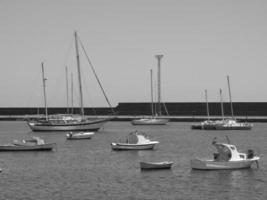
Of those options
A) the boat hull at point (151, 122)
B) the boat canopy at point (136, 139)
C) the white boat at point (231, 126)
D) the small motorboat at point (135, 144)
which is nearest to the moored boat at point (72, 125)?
the white boat at point (231, 126)

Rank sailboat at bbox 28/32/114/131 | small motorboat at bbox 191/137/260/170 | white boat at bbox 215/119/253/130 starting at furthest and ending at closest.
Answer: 1. white boat at bbox 215/119/253/130
2. sailboat at bbox 28/32/114/131
3. small motorboat at bbox 191/137/260/170

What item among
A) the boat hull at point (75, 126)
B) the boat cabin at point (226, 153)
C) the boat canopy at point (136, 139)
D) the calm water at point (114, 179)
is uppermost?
the boat hull at point (75, 126)

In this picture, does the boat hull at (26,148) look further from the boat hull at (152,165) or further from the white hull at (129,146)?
the boat hull at (152,165)

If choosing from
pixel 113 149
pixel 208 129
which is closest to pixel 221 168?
pixel 113 149

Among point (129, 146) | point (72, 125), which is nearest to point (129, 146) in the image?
point (129, 146)

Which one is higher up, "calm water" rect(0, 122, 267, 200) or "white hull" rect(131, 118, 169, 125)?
"white hull" rect(131, 118, 169, 125)

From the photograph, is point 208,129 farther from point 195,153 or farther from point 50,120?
point 195,153

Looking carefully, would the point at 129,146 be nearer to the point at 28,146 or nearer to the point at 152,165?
the point at 28,146

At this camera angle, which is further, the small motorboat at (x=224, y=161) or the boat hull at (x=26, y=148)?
the boat hull at (x=26, y=148)

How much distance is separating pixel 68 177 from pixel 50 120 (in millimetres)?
85136

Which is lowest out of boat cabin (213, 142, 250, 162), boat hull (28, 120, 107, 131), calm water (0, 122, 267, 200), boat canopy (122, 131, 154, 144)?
calm water (0, 122, 267, 200)

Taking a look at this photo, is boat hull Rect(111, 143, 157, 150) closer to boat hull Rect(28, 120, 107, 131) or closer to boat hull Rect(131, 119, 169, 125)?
boat hull Rect(28, 120, 107, 131)

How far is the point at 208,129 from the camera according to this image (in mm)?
160000

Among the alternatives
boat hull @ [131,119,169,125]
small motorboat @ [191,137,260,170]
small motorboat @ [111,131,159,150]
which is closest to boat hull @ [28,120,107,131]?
boat hull @ [131,119,169,125]
